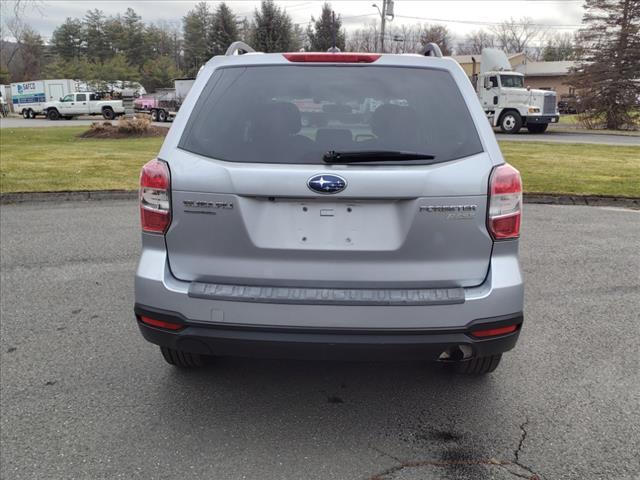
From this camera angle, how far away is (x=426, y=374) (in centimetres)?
348

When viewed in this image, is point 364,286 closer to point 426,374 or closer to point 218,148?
point 218,148

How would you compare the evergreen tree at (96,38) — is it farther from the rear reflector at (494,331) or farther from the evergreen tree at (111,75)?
the rear reflector at (494,331)

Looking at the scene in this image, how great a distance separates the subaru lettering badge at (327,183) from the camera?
2512 mm

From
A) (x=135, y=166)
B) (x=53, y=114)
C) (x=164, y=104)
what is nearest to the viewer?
(x=135, y=166)

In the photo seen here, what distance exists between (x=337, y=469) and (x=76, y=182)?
9.56 m

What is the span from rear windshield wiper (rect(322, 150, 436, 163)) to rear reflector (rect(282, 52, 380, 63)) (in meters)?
0.58

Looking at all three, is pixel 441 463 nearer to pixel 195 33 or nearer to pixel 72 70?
pixel 72 70

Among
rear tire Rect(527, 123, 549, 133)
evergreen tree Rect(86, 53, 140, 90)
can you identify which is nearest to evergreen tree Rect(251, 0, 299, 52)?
evergreen tree Rect(86, 53, 140, 90)

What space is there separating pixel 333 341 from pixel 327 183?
733 mm

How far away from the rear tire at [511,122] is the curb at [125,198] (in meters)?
17.8

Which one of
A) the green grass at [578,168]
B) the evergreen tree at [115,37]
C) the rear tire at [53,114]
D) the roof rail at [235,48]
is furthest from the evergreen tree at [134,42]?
the roof rail at [235,48]

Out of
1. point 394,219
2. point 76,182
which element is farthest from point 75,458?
point 76,182

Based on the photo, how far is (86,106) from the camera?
4094 centimetres

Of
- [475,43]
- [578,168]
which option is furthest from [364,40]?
[578,168]
